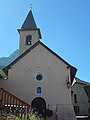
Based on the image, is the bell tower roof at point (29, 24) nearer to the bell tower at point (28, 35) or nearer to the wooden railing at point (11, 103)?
the bell tower at point (28, 35)

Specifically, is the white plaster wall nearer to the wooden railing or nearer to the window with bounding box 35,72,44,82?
the window with bounding box 35,72,44,82

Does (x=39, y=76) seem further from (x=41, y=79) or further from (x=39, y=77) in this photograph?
(x=41, y=79)

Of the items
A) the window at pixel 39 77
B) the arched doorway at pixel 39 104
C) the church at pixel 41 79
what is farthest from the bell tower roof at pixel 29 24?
the arched doorway at pixel 39 104

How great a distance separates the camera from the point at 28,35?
29156 millimetres

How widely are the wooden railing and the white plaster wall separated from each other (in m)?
3.30

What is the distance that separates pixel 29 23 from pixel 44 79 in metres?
14.5

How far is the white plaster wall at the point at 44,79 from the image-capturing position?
18969 mm

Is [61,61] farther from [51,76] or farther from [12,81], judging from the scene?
[12,81]

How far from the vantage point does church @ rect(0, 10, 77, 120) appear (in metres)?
18.9

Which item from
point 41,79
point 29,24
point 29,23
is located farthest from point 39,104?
point 29,23

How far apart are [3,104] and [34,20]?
66.3 ft

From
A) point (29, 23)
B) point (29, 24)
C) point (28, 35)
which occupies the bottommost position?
point (28, 35)

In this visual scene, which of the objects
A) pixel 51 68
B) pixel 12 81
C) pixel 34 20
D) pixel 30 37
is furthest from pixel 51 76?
pixel 34 20

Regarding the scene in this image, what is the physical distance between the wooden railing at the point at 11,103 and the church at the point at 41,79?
2.18m
